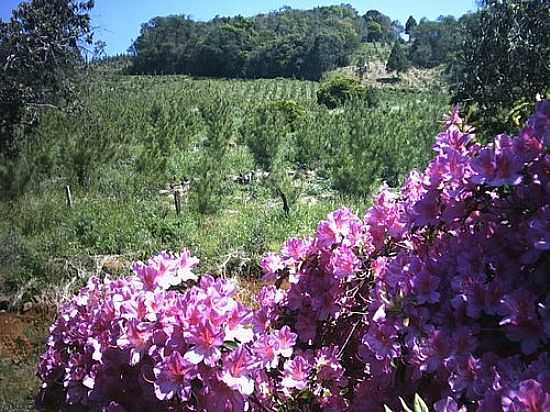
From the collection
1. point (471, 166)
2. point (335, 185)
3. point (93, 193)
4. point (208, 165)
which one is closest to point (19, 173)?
point (93, 193)

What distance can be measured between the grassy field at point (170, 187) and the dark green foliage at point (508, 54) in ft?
4.10

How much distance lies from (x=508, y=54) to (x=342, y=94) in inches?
468

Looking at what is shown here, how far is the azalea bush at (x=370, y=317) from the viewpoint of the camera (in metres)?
0.83

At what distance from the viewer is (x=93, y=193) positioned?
7.42 meters

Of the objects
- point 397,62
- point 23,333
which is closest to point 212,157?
point 23,333

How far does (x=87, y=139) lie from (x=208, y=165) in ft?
7.14

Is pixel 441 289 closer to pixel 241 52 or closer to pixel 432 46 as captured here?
pixel 241 52

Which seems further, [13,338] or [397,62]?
[397,62]

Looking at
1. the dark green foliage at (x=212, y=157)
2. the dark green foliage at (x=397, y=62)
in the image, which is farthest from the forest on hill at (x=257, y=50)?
the dark green foliage at (x=212, y=157)

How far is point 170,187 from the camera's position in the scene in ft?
27.4

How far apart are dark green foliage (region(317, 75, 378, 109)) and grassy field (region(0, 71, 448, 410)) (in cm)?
565

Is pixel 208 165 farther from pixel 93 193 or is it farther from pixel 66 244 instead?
pixel 66 244

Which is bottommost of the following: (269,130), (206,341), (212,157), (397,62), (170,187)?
(170,187)

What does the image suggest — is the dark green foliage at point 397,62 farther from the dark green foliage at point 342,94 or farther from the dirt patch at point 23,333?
the dirt patch at point 23,333
